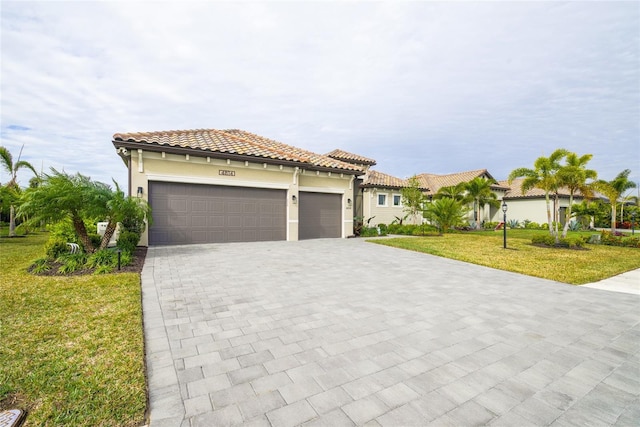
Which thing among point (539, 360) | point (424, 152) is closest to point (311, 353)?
point (539, 360)

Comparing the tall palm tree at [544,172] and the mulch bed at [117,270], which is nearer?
the mulch bed at [117,270]

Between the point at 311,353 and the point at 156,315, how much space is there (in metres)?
2.67

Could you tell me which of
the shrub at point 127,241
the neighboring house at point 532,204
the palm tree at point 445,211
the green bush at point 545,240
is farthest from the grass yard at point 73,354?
the neighboring house at point 532,204

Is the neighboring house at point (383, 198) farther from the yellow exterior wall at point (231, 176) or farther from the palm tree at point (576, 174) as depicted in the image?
the palm tree at point (576, 174)

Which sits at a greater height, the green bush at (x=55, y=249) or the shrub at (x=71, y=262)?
the green bush at (x=55, y=249)

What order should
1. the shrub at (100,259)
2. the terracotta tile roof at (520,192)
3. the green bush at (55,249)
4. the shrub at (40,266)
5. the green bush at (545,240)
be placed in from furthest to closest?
the terracotta tile roof at (520,192) < the green bush at (545,240) < the green bush at (55,249) < the shrub at (100,259) < the shrub at (40,266)

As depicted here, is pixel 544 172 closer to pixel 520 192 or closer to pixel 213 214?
pixel 213 214

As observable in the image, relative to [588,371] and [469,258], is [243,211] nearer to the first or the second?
[469,258]

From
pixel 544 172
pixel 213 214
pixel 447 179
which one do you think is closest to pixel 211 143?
pixel 213 214

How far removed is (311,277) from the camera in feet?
22.2

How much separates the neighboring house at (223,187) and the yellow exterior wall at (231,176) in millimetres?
34

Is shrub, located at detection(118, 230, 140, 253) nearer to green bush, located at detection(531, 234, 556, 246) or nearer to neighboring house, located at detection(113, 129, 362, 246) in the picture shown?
neighboring house, located at detection(113, 129, 362, 246)

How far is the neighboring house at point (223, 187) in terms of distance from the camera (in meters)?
11.1

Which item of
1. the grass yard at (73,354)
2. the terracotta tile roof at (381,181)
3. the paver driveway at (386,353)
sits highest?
the terracotta tile roof at (381,181)
